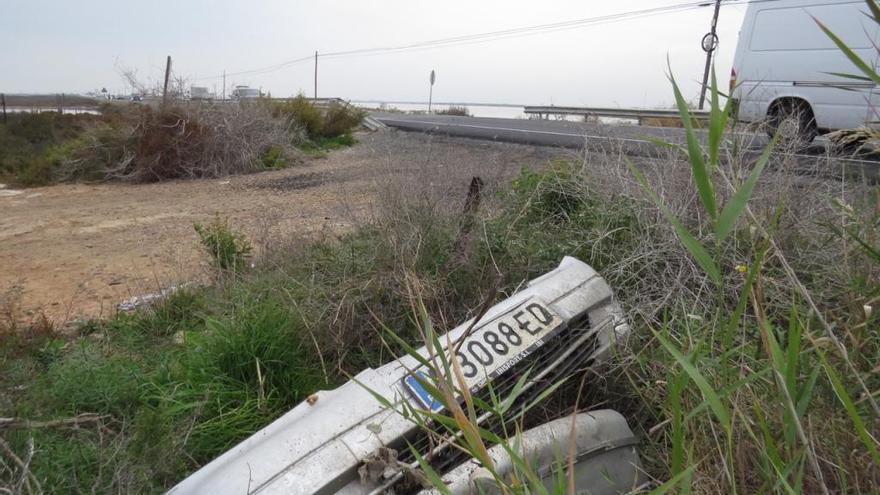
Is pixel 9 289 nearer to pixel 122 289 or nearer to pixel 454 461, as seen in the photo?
pixel 122 289

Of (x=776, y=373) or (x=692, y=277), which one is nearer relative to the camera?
(x=776, y=373)

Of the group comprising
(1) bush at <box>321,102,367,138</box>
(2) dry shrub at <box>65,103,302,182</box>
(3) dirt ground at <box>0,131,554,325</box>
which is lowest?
(3) dirt ground at <box>0,131,554,325</box>

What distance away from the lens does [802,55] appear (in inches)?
376

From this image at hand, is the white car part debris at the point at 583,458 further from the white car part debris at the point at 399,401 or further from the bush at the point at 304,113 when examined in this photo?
the bush at the point at 304,113

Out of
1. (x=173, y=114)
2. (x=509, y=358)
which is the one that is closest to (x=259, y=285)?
(x=509, y=358)

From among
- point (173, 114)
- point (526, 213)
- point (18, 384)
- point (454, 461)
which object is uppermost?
point (173, 114)

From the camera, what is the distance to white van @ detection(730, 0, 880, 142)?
868 cm

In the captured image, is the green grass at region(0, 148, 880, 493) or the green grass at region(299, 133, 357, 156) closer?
the green grass at region(0, 148, 880, 493)

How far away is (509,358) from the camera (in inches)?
89.9

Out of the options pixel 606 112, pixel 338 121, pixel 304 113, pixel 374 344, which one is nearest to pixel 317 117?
pixel 304 113

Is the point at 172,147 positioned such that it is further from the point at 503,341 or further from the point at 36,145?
the point at 503,341

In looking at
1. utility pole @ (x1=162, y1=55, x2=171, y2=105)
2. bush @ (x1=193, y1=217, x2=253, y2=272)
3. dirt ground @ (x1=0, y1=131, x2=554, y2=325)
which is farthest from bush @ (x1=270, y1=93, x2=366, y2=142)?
bush @ (x1=193, y1=217, x2=253, y2=272)

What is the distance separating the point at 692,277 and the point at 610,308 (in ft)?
2.60

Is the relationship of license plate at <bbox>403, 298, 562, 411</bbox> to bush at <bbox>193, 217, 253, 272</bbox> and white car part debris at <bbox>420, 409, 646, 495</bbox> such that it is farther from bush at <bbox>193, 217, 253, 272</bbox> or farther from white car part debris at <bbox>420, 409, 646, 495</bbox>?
bush at <bbox>193, 217, 253, 272</bbox>
